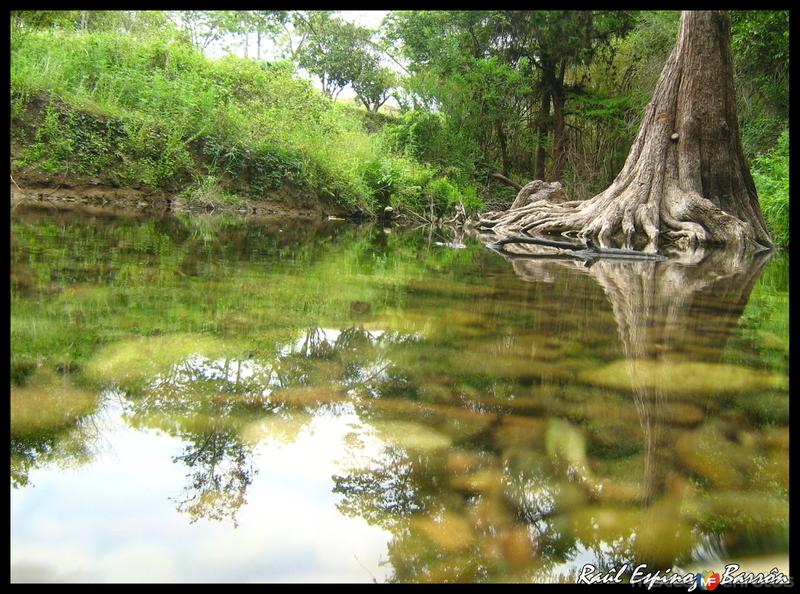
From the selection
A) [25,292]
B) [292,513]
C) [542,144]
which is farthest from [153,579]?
[542,144]

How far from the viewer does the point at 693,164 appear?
9.83 meters

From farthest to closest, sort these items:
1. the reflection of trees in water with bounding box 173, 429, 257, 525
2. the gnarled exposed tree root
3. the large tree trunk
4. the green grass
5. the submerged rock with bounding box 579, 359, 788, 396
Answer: the green grass, the large tree trunk, the gnarled exposed tree root, the submerged rock with bounding box 579, 359, 788, 396, the reflection of trees in water with bounding box 173, 429, 257, 525

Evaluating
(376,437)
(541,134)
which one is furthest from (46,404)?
(541,134)

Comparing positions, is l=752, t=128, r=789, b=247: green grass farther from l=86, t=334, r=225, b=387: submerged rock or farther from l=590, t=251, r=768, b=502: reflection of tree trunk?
l=86, t=334, r=225, b=387: submerged rock

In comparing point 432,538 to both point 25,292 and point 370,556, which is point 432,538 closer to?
point 370,556

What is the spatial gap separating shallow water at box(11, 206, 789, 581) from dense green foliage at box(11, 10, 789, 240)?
8.95 metres

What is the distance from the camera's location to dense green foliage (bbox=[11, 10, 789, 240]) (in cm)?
1112

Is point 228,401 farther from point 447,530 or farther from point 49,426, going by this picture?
point 447,530

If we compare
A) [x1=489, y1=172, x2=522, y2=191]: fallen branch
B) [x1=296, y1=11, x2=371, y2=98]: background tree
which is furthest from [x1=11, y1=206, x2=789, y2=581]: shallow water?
[x1=296, y1=11, x2=371, y2=98]: background tree

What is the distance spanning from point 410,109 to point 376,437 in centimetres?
1853

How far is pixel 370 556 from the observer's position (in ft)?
3.66

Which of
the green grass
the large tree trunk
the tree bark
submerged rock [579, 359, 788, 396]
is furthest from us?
the tree bark

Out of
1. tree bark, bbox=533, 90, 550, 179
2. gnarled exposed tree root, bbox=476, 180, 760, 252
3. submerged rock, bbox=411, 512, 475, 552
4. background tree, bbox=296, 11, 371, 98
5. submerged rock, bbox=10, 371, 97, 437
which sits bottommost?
submerged rock, bbox=411, 512, 475, 552
